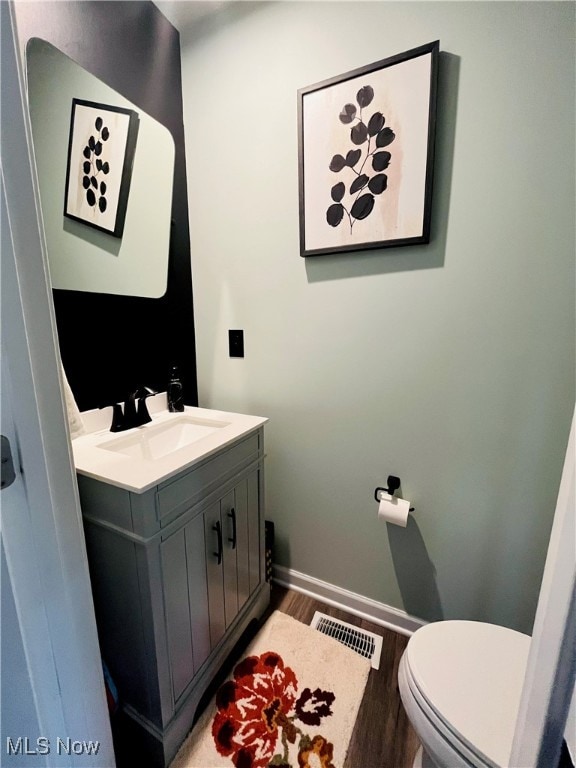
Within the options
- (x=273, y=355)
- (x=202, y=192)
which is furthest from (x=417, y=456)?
(x=202, y=192)

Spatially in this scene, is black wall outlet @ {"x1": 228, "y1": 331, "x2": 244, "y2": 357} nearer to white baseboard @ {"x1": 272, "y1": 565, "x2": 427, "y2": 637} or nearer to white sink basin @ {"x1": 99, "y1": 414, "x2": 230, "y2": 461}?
white sink basin @ {"x1": 99, "y1": 414, "x2": 230, "y2": 461}

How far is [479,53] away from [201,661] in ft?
6.98

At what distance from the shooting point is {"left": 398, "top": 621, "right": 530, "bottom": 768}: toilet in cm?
65

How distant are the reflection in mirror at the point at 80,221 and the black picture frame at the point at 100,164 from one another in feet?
0.05

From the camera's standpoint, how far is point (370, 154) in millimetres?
1062

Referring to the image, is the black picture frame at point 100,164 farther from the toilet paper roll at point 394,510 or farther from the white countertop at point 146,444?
the toilet paper roll at point 394,510

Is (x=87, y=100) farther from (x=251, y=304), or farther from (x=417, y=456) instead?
(x=417, y=456)

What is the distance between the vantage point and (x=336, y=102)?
109 cm

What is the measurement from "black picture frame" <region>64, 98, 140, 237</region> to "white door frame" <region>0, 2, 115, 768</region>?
2.39 ft

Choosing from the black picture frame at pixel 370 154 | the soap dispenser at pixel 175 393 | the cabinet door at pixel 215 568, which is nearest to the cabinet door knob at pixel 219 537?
the cabinet door at pixel 215 568

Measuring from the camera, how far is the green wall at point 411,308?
36.0 inches

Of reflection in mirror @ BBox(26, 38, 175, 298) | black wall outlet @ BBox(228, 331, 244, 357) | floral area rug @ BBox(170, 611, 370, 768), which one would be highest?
reflection in mirror @ BBox(26, 38, 175, 298)

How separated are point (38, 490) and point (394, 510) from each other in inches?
43.3

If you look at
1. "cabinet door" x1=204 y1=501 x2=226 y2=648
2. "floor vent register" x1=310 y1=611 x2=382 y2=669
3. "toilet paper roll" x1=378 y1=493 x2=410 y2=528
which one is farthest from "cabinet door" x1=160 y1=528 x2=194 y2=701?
"toilet paper roll" x1=378 y1=493 x2=410 y2=528
